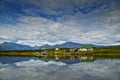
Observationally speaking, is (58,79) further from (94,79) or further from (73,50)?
(73,50)

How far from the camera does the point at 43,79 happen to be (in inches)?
523

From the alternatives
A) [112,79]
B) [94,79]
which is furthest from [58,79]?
[112,79]

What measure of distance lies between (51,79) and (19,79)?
77.6 inches

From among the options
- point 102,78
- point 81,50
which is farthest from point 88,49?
point 102,78

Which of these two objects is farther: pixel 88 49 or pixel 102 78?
pixel 88 49

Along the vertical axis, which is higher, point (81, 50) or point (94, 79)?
point (81, 50)

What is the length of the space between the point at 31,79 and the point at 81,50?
271 feet

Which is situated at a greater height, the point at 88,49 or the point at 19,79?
the point at 88,49

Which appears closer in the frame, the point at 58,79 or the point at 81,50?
the point at 58,79

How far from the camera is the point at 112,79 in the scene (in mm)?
12617

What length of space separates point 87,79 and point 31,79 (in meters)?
3.34

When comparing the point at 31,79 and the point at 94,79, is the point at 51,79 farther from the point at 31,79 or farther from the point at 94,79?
the point at 94,79

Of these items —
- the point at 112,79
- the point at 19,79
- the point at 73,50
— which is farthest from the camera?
the point at 73,50

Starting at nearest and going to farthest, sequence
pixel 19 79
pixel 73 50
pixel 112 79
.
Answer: pixel 112 79 < pixel 19 79 < pixel 73 50
